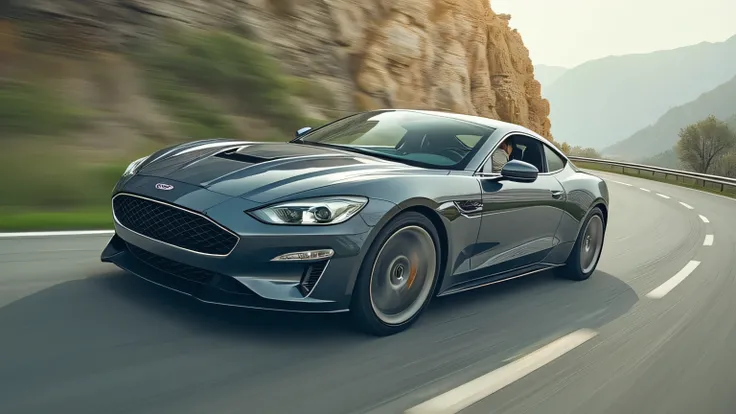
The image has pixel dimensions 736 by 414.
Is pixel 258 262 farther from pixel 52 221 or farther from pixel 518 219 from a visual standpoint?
pixel 52 221

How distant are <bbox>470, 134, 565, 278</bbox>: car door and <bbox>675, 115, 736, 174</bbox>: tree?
7211 cm

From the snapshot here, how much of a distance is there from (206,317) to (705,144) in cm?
7665

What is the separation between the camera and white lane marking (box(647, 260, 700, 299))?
6331 millimetres

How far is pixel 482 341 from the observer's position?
14.3 feet

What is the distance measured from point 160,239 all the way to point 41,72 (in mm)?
8014

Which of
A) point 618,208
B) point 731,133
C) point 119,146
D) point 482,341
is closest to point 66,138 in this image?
point 119,146

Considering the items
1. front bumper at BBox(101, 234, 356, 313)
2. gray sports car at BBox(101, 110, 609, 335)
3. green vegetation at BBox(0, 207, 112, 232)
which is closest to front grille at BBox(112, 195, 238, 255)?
gray sports car at BBox(101, 110, 609, 335)

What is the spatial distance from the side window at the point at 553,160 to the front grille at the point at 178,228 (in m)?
3.17

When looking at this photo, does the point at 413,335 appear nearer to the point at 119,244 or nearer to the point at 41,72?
the point at 119,244

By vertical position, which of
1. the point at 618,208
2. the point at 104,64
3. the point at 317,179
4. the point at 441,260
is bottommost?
the point at 618,208

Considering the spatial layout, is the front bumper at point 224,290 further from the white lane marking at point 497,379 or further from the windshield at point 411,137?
the windshield at point 411,137

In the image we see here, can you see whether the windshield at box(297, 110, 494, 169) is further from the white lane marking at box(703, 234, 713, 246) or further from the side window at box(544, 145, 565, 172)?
the white lane marking at box(703, 234, 713, 246)

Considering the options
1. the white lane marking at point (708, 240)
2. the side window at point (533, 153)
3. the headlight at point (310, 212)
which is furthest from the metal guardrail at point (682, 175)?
the headlight at point (310, 212)

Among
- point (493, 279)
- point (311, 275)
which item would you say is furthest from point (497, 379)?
point (493, 279)
